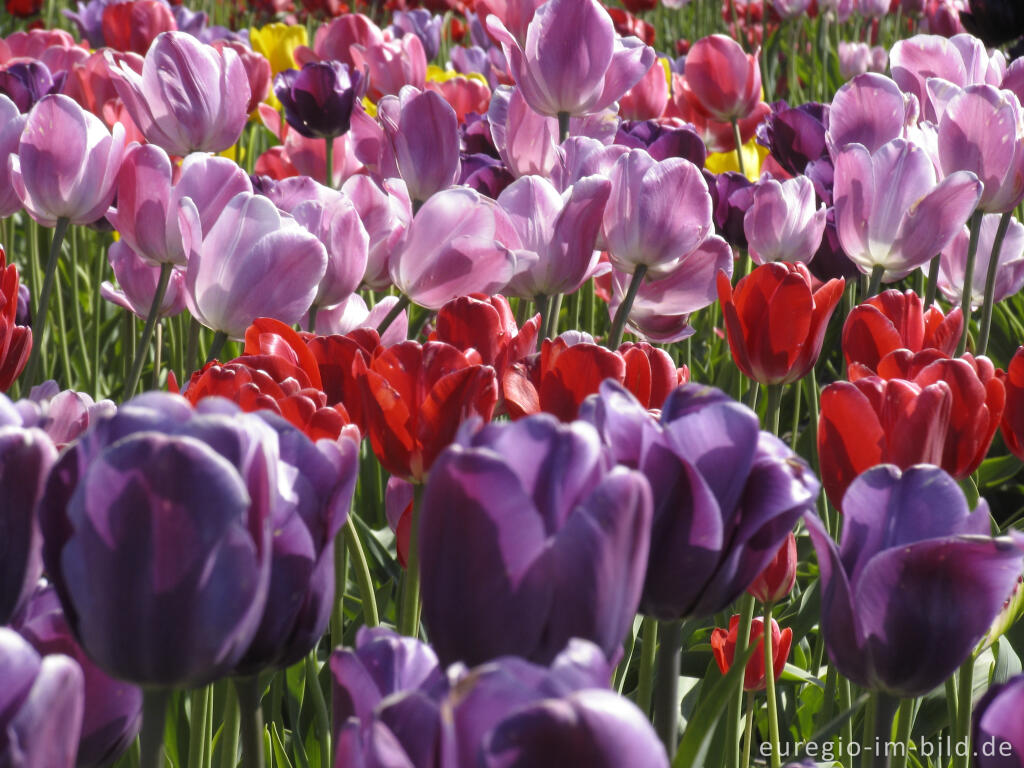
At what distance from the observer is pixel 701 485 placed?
1.40ft

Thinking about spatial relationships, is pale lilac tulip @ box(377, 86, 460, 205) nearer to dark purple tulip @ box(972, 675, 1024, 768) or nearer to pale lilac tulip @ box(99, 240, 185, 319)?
pale lilac tulip @ box(99, 240, 185, 319)

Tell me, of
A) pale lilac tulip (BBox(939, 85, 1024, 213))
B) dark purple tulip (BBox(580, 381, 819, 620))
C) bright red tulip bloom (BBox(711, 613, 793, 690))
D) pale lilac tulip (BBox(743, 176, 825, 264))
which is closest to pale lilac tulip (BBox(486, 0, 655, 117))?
pale lilac tulip (BBox(743, 176, 825, 264))

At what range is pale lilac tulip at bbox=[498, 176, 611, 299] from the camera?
1042mm

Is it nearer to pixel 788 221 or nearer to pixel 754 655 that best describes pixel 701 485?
pixel 754 655

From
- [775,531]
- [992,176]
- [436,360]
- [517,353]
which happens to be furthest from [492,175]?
[775,531]

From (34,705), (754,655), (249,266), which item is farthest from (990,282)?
(34,705)

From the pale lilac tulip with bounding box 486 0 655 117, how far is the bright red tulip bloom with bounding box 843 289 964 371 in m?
0.51

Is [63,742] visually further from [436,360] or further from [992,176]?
[992,176]

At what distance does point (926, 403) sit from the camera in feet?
2.02

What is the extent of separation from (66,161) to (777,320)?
0.64 m

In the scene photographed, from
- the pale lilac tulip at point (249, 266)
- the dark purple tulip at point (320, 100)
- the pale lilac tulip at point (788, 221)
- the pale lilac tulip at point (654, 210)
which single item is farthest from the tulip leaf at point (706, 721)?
the dark purple tulip at point (320, 100)

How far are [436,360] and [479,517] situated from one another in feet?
1.05

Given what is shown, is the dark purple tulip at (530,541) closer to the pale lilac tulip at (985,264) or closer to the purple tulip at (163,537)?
the purple tulip at (163,537)

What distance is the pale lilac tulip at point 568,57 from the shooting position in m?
1.28
